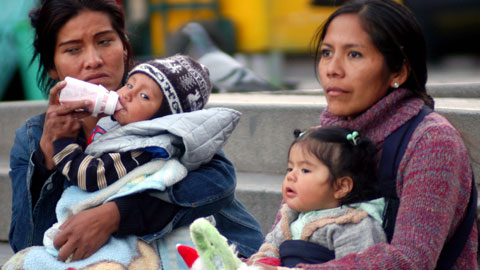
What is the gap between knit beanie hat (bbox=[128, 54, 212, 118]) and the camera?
8.38 feet

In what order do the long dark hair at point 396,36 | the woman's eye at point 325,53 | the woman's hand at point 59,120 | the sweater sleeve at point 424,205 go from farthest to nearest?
the woman's hand at point 59,120 < the woman's eye at point 325,53 < the long dark hair at point 396,36 < the sweater sleeve at point 424,205

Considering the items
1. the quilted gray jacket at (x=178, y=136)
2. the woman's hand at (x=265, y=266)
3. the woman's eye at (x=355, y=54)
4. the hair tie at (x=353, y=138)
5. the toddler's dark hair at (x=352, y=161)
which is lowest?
the woman's hand at (x=265, y=266)

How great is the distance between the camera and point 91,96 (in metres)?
2.54

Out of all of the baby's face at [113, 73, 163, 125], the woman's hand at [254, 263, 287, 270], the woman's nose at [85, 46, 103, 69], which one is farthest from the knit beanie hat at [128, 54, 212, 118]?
the woman's hand at [254, 263, 287, 270]

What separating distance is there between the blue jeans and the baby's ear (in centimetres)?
65

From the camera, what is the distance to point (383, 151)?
2.07 m

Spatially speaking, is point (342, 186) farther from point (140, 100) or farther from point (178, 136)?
point (140, 100)

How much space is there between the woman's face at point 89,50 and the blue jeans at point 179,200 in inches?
10.8

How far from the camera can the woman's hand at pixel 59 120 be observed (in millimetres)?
2520

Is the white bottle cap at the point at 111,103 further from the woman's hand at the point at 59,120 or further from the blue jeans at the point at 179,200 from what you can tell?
the blue jeans at the point at 179,200

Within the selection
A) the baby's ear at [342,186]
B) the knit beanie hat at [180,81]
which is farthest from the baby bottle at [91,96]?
the baby's ear at [342,186]

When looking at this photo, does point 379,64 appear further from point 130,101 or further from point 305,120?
point 305,120

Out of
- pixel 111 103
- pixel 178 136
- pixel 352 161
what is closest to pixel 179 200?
pixel 178 136

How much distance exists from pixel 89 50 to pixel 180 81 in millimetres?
480
